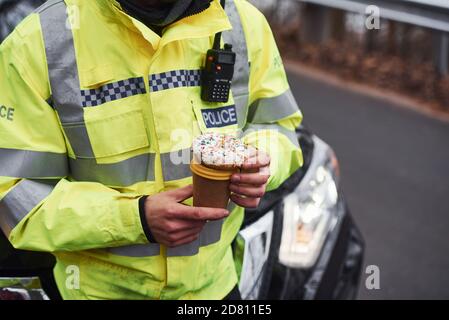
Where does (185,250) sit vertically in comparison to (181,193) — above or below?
below

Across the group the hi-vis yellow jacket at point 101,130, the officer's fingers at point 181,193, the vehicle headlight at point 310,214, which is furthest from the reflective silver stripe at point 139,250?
the vehicle headlight at point 310,214

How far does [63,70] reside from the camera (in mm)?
2172

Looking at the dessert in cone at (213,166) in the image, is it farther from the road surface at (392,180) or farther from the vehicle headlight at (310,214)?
the road surface at (392,180)

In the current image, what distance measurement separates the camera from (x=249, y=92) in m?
2.50

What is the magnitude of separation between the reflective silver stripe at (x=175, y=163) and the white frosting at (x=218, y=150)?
0.11m

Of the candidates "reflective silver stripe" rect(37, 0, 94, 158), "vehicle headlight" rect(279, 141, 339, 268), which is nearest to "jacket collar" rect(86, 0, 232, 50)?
"reflective silver stripe" rect(37, 0, 94, 158)

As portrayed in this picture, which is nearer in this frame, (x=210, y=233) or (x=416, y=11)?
(x=210, y=233)

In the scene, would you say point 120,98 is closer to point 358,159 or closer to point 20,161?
point 20,161

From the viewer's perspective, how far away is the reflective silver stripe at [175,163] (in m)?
2.25

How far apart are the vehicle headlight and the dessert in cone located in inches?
36.3

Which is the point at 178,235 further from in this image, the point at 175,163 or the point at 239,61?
the point at 239,61

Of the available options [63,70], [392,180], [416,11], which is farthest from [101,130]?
[416,11]

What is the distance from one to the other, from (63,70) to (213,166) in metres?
0.47

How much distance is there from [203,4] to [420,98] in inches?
204
